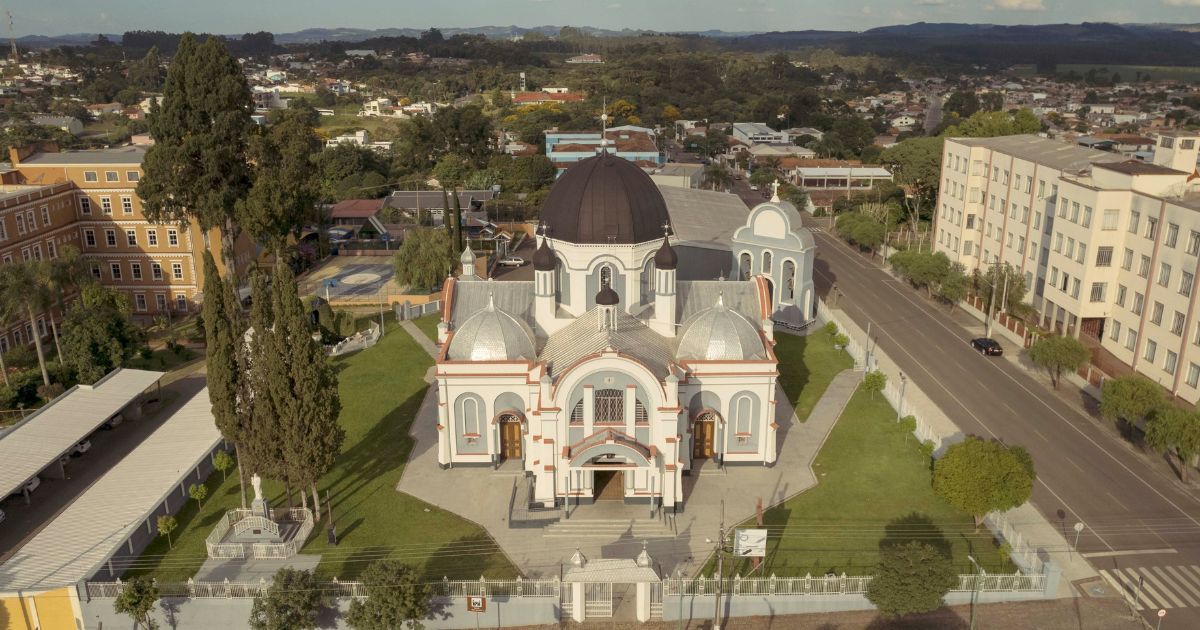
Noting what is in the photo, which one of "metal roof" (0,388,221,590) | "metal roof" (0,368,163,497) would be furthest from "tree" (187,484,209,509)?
"metal roof" (0,368,163,497)

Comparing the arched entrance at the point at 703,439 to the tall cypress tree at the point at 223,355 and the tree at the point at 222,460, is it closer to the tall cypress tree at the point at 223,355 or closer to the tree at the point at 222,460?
the tall cypress tree at the point at 223,355

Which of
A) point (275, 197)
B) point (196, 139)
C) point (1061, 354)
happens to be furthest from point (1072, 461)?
point (196, 139)

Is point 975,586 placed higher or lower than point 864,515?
higher

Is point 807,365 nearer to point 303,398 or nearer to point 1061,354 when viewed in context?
point 1061,354

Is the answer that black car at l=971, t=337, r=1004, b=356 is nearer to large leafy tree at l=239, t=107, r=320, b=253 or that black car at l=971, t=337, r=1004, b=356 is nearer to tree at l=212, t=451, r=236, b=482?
tree at l=212, t=451, r=236, b=482

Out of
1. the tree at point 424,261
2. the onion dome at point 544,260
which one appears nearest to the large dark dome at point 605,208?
the onion dome at point 544,260

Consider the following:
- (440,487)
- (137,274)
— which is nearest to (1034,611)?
(440,487)
